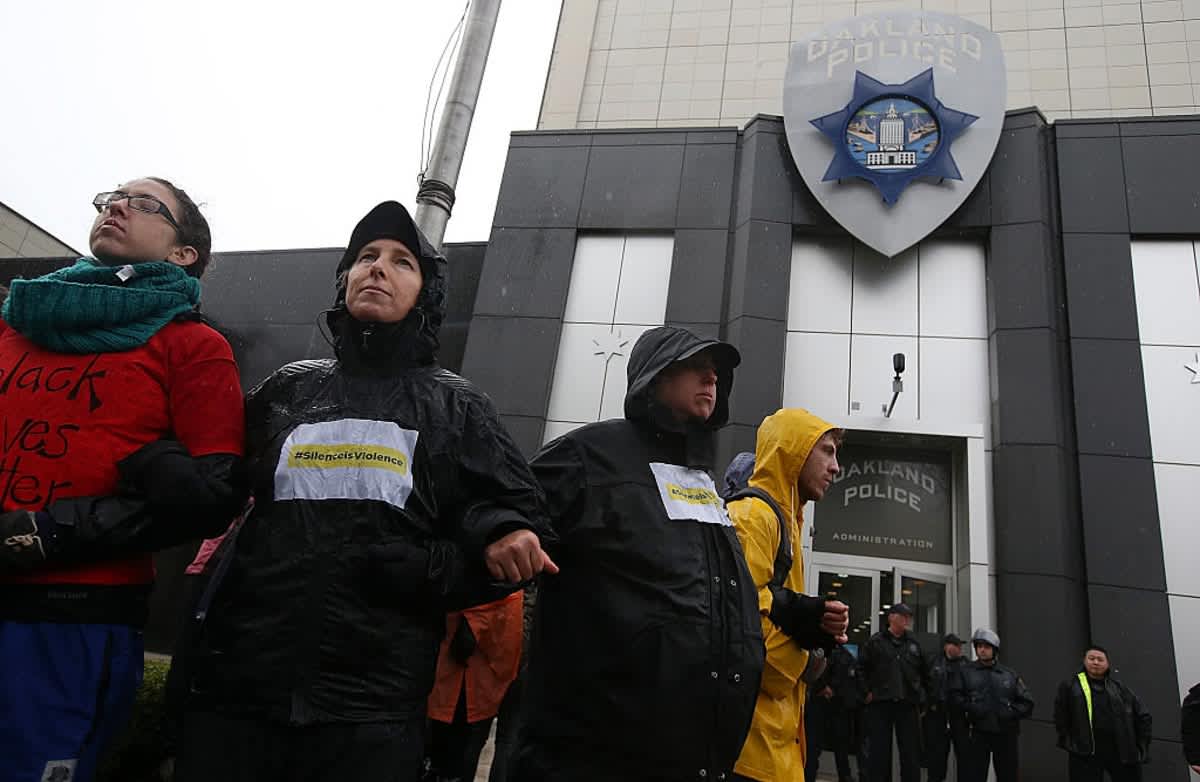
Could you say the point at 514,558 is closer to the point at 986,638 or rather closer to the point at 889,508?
the point at 986,638

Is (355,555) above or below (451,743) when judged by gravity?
above

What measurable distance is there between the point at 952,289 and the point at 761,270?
2.60 metres

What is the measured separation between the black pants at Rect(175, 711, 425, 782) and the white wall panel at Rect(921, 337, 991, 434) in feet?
30.7

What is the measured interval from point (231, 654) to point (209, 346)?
795 millimetres

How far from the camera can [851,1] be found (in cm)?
1416

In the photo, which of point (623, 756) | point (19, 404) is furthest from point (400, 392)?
point (623, 756)

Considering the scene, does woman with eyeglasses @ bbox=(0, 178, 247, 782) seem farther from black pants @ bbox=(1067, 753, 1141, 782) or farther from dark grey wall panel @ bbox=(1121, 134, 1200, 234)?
dark grey wall panel @ bbox=(1121, 134, 1200, 234)

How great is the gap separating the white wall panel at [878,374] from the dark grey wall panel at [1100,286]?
6.49ft

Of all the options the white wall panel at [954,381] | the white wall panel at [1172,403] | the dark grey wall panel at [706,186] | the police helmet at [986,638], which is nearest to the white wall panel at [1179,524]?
the white wall panel at [1172,403]

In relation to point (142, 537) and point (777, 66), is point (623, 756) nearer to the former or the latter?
point (142, 537)

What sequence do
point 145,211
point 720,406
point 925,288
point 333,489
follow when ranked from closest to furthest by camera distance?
point 333,489, point 145,211, point 720,406, point 925,288

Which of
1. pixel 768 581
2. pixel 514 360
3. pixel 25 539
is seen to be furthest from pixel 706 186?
pixel 25 539

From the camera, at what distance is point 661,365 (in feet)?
8.37

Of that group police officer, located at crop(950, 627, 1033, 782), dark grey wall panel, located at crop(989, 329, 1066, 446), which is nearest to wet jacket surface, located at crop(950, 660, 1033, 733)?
police officer, located at crop(950, 627, 1033, 782)
